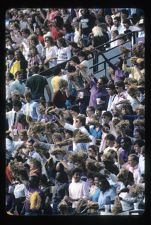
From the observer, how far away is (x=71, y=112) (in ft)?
18.8

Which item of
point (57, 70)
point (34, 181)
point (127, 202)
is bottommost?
point (127, 202)

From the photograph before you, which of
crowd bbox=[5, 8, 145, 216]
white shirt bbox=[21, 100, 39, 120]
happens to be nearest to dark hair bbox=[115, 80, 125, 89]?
crowd bbox=[5, 8, 145, 216]

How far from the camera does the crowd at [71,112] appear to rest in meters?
5.71

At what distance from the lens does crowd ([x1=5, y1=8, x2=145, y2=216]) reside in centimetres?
571

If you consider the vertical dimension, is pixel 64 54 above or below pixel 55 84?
above

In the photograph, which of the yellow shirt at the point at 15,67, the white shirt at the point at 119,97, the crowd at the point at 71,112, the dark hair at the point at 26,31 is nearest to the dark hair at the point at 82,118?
the crowd at the point at 71,112

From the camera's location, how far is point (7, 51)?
226 inches

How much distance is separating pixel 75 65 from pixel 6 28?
525 millimetres

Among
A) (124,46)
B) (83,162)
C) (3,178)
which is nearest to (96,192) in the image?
(83,162)

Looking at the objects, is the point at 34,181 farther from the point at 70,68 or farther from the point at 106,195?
the point at 70,68

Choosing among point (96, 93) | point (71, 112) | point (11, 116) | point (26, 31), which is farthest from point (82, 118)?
point (26, 31)

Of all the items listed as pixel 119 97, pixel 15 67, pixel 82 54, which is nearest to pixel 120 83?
pixel 119 97

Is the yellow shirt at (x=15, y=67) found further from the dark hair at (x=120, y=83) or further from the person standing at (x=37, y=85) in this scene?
the dark hair at (x=120, y=83)

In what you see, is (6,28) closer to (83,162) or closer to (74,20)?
(74,20)
